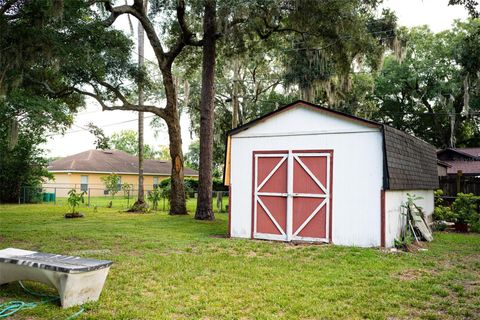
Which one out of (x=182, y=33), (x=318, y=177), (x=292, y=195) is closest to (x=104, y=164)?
(x=182, y=33)

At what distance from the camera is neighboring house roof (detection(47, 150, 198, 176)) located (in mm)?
33188

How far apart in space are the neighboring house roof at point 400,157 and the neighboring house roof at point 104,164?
2629 centimetres

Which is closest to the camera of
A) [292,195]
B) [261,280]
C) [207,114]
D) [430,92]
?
[261,280]

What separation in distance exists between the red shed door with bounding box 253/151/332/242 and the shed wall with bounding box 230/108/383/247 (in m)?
0.17

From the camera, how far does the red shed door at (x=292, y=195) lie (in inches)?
350

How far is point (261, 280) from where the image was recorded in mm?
5625

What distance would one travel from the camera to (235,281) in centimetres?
556

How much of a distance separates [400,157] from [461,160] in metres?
Answer: 12.9

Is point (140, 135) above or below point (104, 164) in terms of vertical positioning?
above

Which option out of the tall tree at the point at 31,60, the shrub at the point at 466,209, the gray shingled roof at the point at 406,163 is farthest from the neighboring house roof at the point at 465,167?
the tall tree at the point at 31,60

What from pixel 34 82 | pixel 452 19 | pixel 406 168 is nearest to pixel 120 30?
pixel 34 82

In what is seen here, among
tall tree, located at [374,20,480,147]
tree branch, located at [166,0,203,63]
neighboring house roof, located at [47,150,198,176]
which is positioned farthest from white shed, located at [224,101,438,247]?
neighboring house roof, located at [47,150,198,176]

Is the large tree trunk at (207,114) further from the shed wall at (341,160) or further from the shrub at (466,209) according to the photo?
the shrub at (466,209)

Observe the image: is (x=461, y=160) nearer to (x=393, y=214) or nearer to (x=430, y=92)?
(x=430, y=92)
